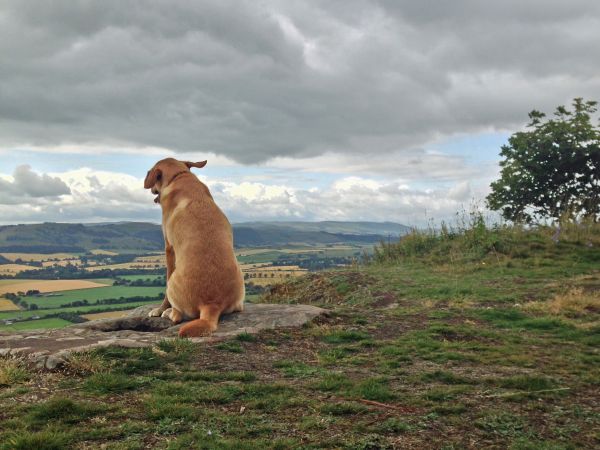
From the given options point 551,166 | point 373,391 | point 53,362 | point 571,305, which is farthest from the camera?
point 551,166

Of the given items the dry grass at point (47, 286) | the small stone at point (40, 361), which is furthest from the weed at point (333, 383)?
the dry grass at point (47, 286)

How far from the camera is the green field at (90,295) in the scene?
156ft

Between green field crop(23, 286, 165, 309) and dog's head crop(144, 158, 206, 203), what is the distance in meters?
40.6

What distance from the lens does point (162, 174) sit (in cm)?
960

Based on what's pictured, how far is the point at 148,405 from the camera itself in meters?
4.61

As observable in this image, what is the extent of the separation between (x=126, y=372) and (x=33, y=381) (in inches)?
36.9

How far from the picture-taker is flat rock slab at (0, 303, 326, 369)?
6.05m

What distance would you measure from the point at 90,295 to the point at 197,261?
163 feet

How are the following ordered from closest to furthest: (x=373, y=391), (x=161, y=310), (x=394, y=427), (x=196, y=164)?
1. (x=394, y=427)
2. (x=373, y=391)
3. (x=161, y=310)
4. (x=196, y=164)

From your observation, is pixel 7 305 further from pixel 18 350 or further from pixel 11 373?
pixel 11 373

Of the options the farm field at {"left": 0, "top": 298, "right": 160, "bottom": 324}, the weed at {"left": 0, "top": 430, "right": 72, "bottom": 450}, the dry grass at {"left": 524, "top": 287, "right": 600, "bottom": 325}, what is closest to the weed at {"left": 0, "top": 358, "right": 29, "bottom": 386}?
the weed at {"left": 0, "top": 430, "right": 72, "bottom": 450}

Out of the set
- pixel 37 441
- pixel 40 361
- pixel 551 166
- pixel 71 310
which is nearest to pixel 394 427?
pixel 37 441

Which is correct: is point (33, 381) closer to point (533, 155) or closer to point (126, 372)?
point (126, 372)

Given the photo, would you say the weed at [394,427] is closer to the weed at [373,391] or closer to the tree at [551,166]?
the weed at [373,391]
